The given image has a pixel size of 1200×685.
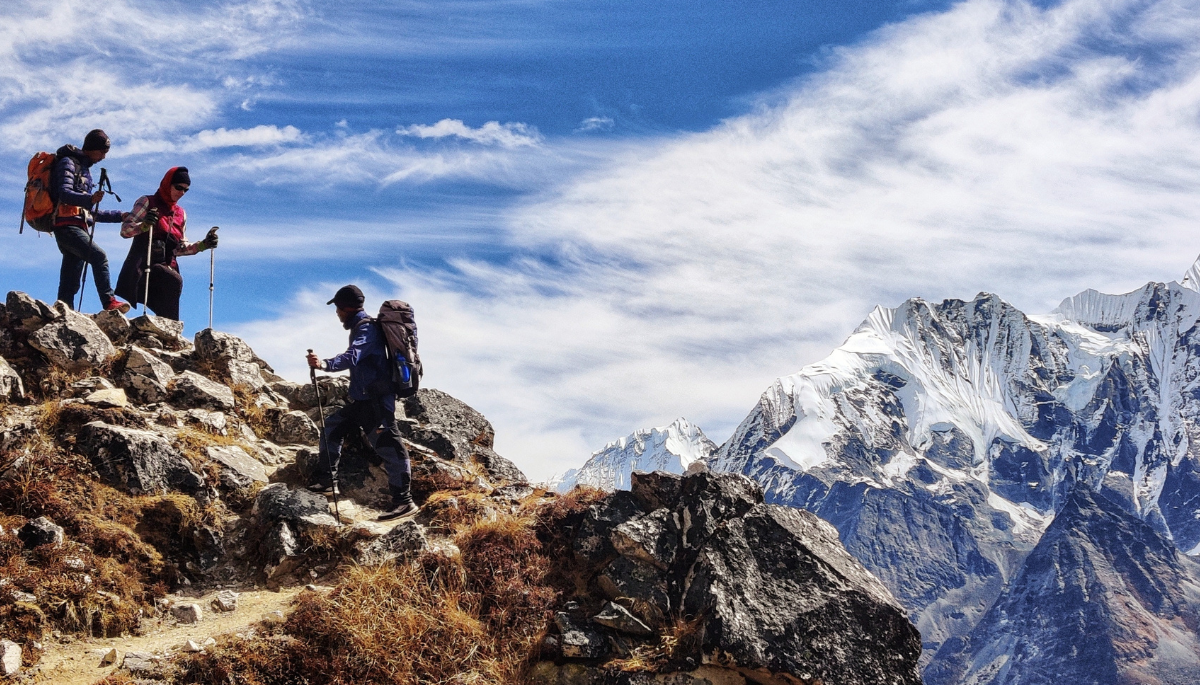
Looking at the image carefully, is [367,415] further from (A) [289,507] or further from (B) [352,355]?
(A) [289,507]

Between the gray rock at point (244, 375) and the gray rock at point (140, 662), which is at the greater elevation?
the gray rock at point (244, 375)

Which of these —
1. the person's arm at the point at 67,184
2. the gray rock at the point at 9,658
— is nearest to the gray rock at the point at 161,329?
the person's arm at the point at 67,184

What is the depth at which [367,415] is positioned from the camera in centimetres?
1391

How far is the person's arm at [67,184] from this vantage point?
1609cm

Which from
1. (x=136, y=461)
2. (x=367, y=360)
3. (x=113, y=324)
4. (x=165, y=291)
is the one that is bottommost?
(x=136, y=461)

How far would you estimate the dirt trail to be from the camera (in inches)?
375

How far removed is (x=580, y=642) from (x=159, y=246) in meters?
12.2

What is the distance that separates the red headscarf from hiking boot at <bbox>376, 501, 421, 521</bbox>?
7993mm

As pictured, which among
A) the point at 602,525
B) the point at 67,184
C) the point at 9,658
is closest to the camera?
the point at 9,658

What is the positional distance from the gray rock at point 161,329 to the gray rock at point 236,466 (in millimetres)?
3900

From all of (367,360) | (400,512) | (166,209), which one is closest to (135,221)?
(166,209)

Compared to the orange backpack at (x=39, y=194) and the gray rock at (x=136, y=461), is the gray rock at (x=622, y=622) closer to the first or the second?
the gray rock at (x=136, y=461)

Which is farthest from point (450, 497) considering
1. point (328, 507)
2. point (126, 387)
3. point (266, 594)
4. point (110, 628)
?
point (126, 387)

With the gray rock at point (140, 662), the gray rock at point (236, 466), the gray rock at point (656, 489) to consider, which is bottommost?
the gray rock at point (140, 662)
